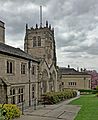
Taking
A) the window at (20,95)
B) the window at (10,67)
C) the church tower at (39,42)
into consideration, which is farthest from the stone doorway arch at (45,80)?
the window at (10,67)

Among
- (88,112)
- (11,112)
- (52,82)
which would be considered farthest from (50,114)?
(52,82)

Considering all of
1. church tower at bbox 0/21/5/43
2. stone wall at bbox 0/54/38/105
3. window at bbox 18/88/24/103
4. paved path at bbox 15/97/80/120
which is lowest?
paved path at bbox 15/97/80/120

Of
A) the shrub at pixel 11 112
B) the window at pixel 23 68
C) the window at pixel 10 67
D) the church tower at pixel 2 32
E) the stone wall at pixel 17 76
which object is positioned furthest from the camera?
the church tower at pixel 2 32

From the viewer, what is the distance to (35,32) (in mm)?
51156

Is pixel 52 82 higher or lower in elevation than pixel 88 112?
higher

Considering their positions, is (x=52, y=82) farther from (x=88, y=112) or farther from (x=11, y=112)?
(x=11, y=112)

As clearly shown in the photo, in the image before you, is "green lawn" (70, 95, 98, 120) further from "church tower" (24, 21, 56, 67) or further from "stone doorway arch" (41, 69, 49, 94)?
"church tower" (24, 21, 56, 67)

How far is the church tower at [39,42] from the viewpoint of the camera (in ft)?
164

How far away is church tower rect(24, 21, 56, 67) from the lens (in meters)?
49.8

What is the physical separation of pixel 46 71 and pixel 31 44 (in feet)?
40.2

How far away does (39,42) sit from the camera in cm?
5069

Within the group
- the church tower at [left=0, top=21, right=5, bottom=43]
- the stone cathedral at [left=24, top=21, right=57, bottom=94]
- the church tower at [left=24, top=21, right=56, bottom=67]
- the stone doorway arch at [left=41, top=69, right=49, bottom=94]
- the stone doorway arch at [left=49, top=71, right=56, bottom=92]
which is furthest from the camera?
the church tower at [left=24, top=21, right=56, bottom=67]

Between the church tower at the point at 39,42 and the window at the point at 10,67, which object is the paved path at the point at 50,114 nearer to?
the window at the point at 10,67

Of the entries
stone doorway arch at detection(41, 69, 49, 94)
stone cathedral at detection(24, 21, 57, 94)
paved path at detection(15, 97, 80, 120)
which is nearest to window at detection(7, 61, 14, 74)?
paved path at detection(15, 97, 80, 120)
